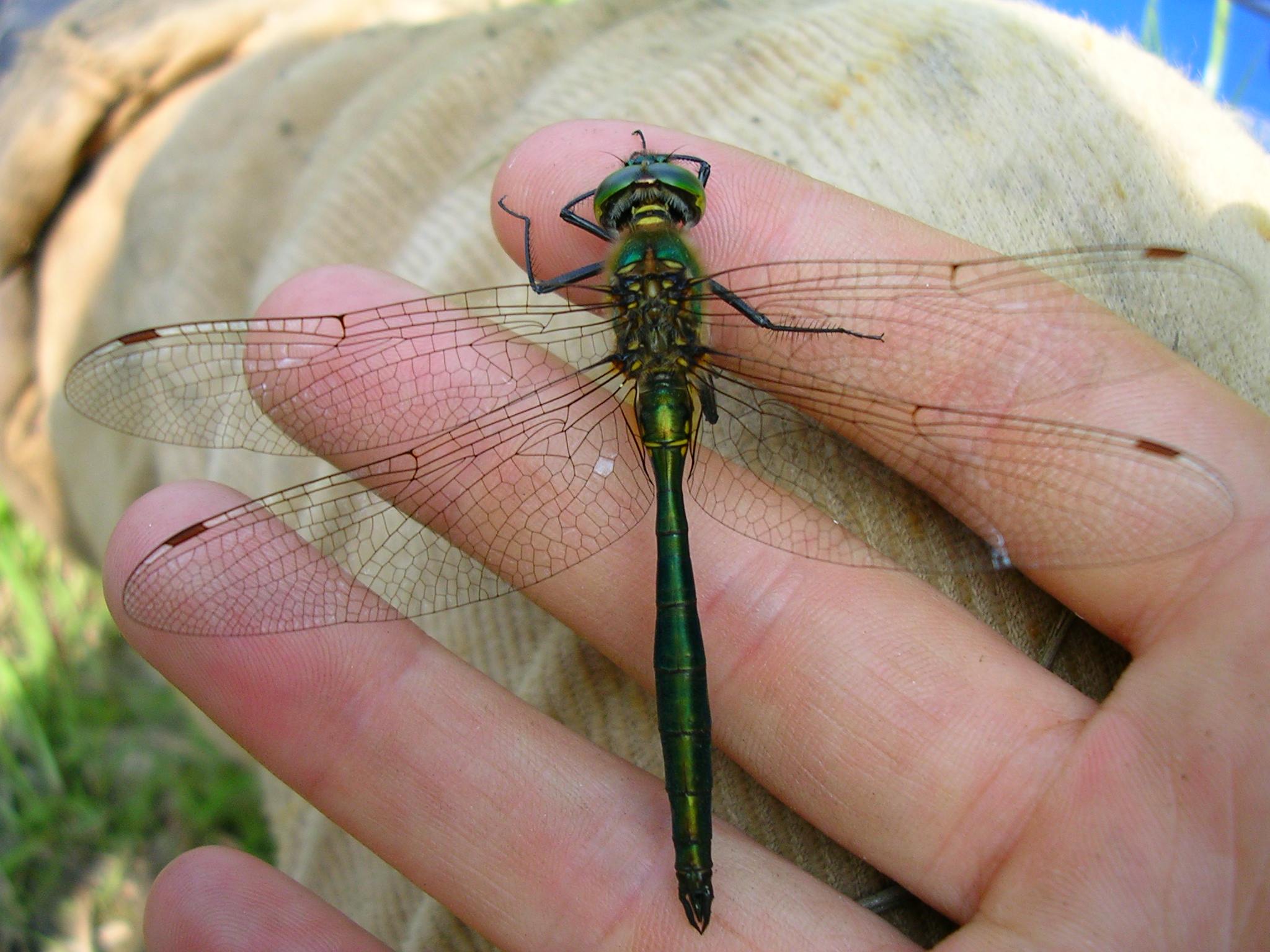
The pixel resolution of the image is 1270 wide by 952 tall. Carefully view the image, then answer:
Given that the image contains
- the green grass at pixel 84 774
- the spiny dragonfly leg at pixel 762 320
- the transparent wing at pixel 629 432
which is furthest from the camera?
the green grass at pixel 84 774

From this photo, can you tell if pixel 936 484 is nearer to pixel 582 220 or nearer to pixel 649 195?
pixel 649 195

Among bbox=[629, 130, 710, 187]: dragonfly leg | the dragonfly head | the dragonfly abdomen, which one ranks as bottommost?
the dragonfly abdomen

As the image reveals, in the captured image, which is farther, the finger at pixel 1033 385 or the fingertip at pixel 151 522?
the fingertip at pixel 151 522

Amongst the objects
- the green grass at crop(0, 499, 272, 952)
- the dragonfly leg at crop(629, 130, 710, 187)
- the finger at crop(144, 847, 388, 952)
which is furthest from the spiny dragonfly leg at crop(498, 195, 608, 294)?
the green grass at crop(0, 499, 272, 952)

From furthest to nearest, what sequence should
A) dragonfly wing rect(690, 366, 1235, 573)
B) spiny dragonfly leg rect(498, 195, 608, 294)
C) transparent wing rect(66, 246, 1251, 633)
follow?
spiny dragonfly leg rect(498, 195, 608, 294) → transparent wing rect(66, 246, 1251, 633) → dragonfly wing rect(690, 366, 1235, 573)

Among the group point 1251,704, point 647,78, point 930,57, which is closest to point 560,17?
Answer: point 647,78

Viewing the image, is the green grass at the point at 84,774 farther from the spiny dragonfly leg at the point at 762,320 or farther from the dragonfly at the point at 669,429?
the spiny dragonfly leg at the point at 762,320

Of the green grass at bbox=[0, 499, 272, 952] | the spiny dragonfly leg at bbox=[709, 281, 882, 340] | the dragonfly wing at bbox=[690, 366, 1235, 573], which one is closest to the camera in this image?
the dragonfly wing at bbox=[690, 366, 1235, 573]

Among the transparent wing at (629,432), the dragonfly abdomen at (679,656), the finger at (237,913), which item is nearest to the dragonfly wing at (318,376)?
the transparent wing at (629,432)

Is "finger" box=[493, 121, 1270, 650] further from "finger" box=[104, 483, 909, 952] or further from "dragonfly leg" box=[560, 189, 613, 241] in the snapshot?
"finger" box=[104, 483, 909, 952]
